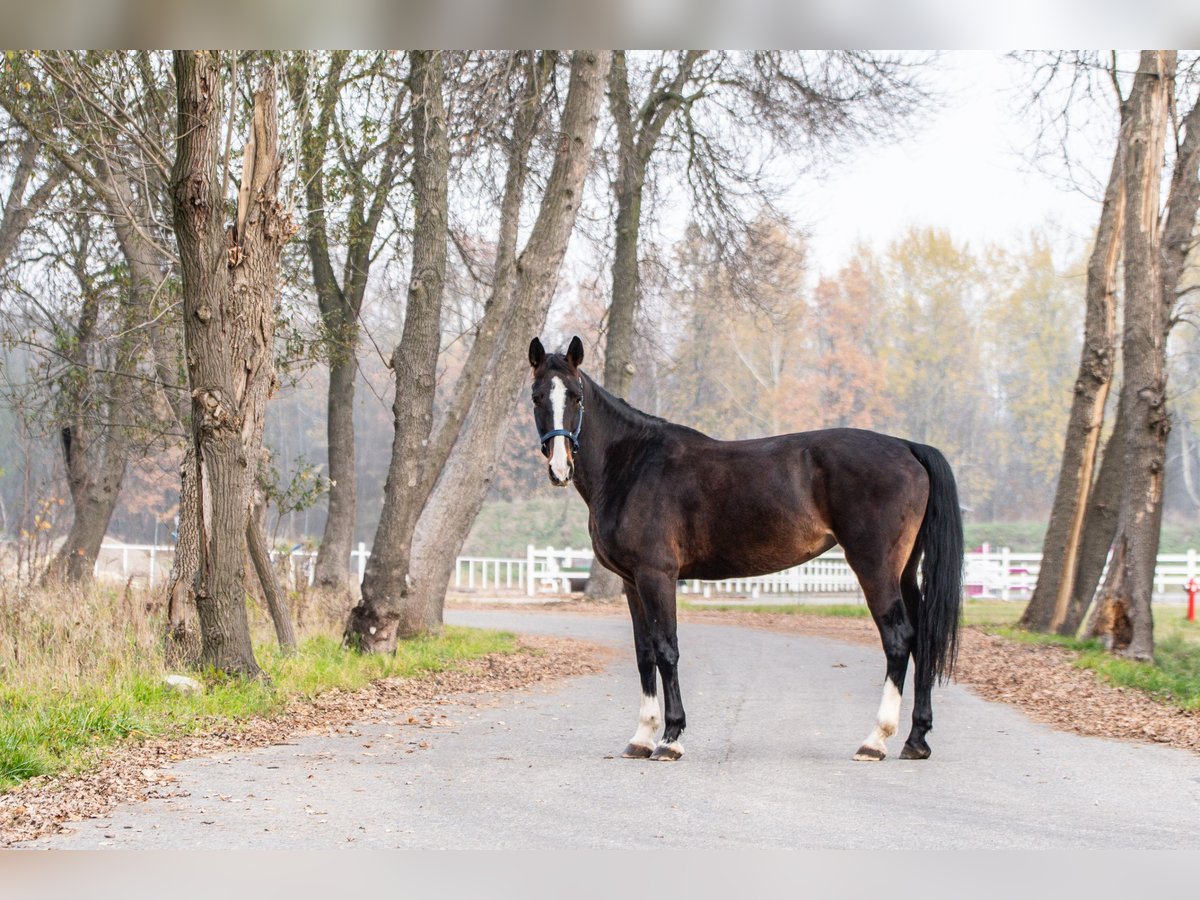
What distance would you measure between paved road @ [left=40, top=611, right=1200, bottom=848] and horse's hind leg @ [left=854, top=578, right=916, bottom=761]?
0.15 meters

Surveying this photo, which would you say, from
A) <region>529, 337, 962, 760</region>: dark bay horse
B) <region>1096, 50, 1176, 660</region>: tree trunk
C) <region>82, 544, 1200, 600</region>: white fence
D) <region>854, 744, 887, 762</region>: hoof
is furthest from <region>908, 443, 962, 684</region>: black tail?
<region>82, 544, 1200, 600</region>: white fence

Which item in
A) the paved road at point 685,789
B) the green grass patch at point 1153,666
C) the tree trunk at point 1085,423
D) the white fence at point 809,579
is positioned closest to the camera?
the paved road at point 685,789

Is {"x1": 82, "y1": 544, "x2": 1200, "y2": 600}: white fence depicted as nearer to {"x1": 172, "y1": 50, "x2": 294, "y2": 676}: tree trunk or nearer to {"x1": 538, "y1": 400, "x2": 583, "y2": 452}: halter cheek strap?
{"x1": 172, "y1": 50, "x2": 294, "y2": 676}: tree trunk

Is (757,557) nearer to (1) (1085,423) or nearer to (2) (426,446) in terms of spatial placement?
(2) (426,446)

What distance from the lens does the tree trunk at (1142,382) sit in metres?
12.7

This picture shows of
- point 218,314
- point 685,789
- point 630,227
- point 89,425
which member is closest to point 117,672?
point 218,314

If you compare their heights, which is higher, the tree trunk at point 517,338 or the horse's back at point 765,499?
the tree trunk at point 517,338

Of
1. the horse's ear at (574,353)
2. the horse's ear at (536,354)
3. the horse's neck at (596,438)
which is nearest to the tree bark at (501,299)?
the horse's neck at (596,438)

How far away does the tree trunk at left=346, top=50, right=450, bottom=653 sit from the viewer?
37.6ft

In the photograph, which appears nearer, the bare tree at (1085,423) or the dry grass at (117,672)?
the dry grass at (117,672)

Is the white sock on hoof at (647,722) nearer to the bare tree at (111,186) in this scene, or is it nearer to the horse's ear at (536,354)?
the horse's ear at (536,354)

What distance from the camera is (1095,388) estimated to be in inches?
615

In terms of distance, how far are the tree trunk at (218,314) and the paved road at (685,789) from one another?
172cm

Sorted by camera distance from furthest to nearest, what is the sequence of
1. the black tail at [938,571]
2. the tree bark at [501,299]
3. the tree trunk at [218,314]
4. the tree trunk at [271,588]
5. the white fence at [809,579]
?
the white fence at [809,579]
the tree bark at [501,299]
the tree trunk at [271,588]
the tree trunk at [218,314]
the black tail at [938,571]
